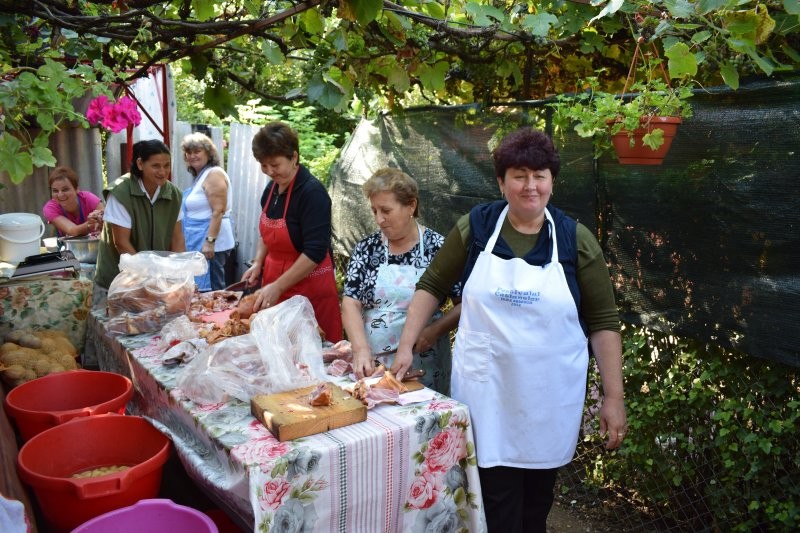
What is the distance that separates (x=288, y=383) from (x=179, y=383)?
42 cm

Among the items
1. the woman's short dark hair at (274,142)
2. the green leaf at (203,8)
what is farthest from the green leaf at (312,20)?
the woman's short dark hair at (274,142)

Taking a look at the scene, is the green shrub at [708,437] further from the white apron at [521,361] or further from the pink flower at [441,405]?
the pink flower at [441,405]

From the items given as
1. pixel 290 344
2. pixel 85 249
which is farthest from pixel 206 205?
pixel 290 344

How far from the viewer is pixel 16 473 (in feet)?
7.56

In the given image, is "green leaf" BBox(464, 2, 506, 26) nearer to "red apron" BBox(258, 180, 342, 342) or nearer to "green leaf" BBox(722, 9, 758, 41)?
"green leaf" BBox(722, 9, 758, 41)

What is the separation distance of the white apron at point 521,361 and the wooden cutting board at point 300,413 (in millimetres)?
466

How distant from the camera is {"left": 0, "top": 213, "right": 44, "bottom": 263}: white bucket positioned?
13.0ft

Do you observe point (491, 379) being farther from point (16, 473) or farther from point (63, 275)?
point (63, 275)

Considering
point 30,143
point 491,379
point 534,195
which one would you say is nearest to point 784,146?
point 534,195

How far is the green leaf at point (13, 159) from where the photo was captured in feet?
6.03

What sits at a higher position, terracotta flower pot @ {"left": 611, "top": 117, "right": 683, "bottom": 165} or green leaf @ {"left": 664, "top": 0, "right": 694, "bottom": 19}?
green leaf @ {"left": 664, "top": 0, "right": 694, "bottom": 19}

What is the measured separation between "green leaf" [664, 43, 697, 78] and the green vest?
3.09 metres

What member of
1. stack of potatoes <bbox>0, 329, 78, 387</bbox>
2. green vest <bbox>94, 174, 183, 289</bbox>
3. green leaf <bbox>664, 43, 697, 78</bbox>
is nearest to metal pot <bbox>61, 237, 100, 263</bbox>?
green vest <bbox>94, 174, 183, 289</bbox>

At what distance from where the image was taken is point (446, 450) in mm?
2342
